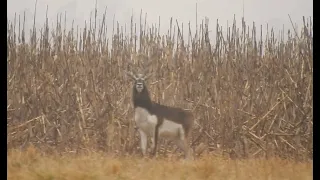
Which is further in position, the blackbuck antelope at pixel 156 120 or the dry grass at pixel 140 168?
the blackbuck antelope at pixel 156 120

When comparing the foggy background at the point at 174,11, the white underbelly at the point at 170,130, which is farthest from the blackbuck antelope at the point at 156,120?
the foggy background at the point at 174,11

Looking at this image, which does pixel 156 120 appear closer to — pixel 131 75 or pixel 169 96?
pixel 169 96

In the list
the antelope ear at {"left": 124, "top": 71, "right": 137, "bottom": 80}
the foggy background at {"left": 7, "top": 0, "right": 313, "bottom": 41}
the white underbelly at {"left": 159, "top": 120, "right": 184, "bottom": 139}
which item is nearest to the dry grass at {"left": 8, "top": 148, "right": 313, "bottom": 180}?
the white underbelly at {"left": 159, "top": 120, "right": 184, "bottom": 139}

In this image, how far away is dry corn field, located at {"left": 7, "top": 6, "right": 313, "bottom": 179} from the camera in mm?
2564

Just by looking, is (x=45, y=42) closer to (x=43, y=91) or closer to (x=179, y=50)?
(x=43, y=91)

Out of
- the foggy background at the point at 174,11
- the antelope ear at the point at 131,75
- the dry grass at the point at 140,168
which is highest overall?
the foggy background at the point at 174,11

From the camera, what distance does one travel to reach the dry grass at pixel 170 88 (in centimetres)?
260

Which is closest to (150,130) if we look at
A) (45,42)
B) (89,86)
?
(89,86)

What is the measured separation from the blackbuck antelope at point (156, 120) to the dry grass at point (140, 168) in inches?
4.1

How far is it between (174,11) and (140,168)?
98 centimetres

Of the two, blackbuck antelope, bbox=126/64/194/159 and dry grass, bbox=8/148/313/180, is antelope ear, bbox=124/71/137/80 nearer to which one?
blackbuck antelope, bbox=126/64/194/159

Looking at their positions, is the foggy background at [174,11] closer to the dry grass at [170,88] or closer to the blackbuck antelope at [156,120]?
the dry grass at [170,88]

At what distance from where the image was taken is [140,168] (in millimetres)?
2520

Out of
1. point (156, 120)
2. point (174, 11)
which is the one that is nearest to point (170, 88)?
point (156, 120)
